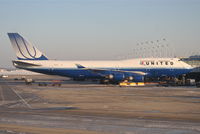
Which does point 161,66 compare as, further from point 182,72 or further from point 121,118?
point 121,118

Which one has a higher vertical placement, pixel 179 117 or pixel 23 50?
pixel 23 50

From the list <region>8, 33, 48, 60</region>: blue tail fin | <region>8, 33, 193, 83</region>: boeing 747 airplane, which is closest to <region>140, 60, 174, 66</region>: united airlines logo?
<region>8, 33, 193, 83</region>: boeing 747 airplane

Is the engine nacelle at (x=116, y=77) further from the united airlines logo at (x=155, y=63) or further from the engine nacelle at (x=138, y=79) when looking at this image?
the united airlines logo at (x=155, y=63)

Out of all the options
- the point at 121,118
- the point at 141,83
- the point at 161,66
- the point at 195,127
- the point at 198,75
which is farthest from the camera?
the point at 198,75

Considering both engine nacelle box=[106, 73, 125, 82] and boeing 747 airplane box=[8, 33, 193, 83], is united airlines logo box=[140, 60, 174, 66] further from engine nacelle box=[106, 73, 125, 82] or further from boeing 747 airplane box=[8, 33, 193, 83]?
engine nacelle box=[106, 73, 125, 82]

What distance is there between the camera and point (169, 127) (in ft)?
49.9

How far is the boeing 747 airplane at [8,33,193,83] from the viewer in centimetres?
5981

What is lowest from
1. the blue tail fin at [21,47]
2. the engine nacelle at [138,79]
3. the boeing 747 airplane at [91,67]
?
the engine nacelle at [138,79]

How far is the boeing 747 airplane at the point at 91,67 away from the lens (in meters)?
59.8

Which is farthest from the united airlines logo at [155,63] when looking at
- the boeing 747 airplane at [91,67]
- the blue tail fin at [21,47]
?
the blue tail fin at [21,47]

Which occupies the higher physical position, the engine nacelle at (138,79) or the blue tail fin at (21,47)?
the blue tail fin at (21,47)

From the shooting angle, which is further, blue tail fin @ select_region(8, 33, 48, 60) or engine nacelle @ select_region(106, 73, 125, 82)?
blue tail fin @ select_region(8, 33, 48, 60)

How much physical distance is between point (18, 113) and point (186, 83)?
44.4 meters

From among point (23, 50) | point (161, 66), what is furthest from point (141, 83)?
point (23, 50)
